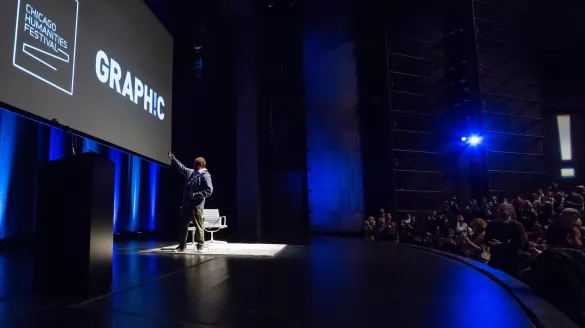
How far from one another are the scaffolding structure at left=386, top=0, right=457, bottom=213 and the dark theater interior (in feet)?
0.18

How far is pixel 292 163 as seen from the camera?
930 centimetres

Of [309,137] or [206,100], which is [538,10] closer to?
[309,137]

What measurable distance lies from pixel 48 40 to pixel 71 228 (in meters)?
1.88

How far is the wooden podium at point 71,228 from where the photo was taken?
2.04m

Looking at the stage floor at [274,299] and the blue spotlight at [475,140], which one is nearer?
the stage floor at [274,299]

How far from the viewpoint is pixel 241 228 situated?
8.01 meters

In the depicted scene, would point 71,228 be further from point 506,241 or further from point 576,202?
point 576,202

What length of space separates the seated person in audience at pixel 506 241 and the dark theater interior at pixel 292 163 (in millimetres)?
21

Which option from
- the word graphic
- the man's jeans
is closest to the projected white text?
the word graphic

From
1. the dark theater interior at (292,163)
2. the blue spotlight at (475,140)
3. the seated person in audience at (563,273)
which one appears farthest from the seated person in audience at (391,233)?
the seated person in audience at (563,273)

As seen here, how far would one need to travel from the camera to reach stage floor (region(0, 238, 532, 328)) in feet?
5.18

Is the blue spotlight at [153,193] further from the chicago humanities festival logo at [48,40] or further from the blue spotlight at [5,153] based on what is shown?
the chicago humanities festival logo at [48,40]

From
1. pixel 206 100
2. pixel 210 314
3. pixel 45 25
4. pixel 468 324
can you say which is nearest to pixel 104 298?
pixel 210 314

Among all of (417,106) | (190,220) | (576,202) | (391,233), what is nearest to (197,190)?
(190,220)
